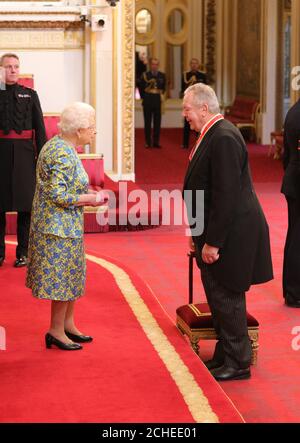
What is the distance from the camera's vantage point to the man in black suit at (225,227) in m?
5.64

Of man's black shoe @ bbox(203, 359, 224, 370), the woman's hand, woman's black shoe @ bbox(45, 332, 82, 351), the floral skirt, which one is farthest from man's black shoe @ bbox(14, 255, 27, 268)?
the woman's hand

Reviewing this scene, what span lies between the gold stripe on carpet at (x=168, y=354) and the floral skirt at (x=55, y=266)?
684 millimetres

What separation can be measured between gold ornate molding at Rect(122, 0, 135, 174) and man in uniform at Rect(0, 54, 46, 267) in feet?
14.1

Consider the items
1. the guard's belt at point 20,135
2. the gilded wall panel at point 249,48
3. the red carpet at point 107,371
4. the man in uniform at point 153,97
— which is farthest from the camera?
the gilded wall panel at point 249,48

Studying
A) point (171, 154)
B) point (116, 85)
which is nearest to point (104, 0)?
point (116, 85)

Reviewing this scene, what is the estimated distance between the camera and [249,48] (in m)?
24.7

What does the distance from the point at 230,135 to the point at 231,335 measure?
3.92 feet

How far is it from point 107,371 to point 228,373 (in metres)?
0.78

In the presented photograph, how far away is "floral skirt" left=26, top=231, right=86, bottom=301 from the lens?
5775 mm

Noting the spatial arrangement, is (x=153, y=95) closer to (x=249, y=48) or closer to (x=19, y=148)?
(x=249, y=48)

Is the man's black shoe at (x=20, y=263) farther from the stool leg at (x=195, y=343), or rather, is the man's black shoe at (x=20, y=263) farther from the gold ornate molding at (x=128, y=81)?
the gold ornate molding at (x=128, y=81)

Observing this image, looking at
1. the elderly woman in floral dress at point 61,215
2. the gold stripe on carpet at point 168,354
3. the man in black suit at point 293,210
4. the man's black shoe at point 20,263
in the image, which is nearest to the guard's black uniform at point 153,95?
the man's black shoe at point 20,263

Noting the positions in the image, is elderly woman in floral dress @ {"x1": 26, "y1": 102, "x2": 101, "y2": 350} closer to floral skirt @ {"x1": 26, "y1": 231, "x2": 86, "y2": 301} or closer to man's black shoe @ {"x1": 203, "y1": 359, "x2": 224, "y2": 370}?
floral skirt @ {"x1": 26, "y1": 231, "x2": 86, "y2": 301}

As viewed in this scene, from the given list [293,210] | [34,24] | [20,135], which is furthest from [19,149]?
[34,24]
